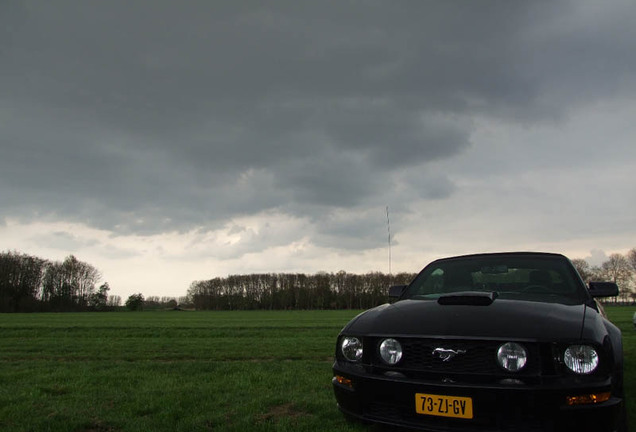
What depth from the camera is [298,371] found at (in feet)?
26.4

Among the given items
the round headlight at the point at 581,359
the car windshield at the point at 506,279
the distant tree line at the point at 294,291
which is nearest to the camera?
the round headlight at the point at 581,359

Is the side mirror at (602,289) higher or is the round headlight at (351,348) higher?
the side mirror at (602,289)

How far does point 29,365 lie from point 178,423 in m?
6.35

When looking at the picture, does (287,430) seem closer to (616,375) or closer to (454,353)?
(454,353)

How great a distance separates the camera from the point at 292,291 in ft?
384

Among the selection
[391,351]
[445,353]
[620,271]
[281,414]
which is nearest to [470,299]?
[445,353]

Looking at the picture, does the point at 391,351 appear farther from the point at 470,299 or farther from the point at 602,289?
the point at 602,289

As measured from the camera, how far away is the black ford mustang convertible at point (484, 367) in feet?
9.20

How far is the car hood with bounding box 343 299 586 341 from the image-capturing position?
3014 mm

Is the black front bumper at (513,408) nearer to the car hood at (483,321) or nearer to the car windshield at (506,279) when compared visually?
the car hood at (483,321)

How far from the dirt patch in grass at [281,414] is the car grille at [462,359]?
6.92ft

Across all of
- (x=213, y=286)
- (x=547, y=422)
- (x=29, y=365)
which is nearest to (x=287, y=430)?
(x=547, y=422)

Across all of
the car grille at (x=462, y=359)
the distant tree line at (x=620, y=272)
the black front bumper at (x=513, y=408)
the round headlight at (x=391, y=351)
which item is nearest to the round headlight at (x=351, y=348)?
the round headlight at (x=391, y=351)

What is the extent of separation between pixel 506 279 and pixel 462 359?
1.65m
